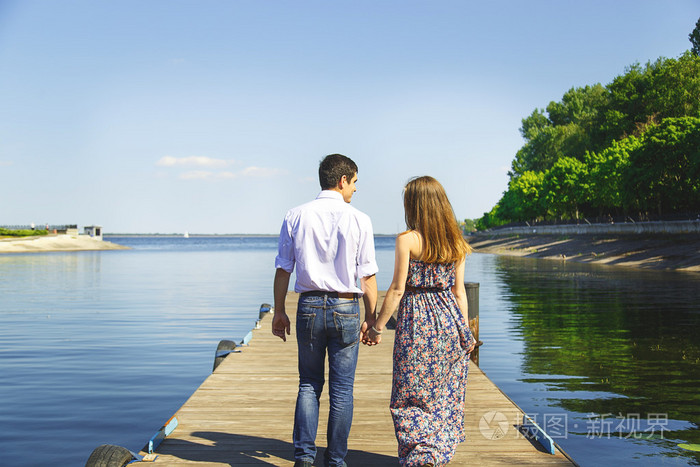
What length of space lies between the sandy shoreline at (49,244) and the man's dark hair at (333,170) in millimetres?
85355

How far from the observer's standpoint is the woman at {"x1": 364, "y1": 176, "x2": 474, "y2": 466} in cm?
463

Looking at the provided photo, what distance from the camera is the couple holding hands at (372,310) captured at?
4.49 meters

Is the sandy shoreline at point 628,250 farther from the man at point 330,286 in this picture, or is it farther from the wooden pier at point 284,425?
the man at point 330,286

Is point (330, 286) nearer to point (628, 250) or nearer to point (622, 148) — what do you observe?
point (628, 250)

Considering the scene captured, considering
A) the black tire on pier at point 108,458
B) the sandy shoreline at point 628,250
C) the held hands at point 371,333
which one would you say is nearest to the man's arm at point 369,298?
the held hands at point 371,333

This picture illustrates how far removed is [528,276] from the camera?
124 ft

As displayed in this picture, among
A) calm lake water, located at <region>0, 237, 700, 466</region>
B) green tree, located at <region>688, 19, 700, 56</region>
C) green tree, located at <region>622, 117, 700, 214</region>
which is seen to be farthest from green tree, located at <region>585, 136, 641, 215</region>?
calm lake water, located at <region>0, 237, 700, 466</region>

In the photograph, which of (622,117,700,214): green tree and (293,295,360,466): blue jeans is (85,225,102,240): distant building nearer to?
(622,117,700,214): green tree

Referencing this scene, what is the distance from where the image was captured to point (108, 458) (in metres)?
4.89

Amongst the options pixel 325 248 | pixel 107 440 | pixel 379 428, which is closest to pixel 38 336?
pixel 107 440

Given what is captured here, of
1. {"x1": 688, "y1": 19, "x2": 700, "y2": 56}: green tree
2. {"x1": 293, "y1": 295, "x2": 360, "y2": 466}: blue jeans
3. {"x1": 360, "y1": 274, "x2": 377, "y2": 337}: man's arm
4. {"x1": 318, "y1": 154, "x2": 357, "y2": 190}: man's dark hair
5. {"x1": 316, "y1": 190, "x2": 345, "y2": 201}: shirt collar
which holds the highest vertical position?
{"x1": 688, "y1": 19, "x2": 700, "y2": 56}: green tree

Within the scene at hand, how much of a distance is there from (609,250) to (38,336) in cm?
4788

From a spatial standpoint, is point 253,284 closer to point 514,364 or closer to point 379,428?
point 514,364

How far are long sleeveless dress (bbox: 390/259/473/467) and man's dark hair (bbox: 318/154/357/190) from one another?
0.83 meters
